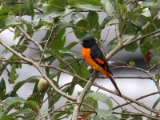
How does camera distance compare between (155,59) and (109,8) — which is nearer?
(109,8)

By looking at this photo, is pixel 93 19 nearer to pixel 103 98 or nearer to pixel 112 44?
pixel 112 44

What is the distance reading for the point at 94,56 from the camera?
142cm

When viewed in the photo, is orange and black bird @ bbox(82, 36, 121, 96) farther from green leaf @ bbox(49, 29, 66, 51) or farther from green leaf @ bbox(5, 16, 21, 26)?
green leaf @ bbox(5, 16, 21, 26)

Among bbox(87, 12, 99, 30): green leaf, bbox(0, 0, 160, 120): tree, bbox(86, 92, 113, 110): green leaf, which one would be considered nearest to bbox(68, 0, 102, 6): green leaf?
bbox(0, 0, 160, 120): tree

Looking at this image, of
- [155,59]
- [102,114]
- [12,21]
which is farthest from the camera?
[155,59]

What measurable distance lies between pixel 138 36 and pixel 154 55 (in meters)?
0.14

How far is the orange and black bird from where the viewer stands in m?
1.38

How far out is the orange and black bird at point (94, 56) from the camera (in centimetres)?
138

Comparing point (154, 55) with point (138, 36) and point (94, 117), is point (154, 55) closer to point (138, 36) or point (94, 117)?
point (138, 36)

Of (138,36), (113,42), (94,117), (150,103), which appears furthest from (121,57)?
(94,117)

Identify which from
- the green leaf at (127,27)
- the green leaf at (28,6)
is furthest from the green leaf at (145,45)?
the green leaf at (28,6)

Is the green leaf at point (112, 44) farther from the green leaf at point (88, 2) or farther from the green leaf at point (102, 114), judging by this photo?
the green leaf at point (102, 114)

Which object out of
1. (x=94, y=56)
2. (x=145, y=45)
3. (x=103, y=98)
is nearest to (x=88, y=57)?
(x=94, y=56)

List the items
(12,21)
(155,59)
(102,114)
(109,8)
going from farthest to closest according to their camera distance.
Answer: (155,59)
(12,21)
(109,8)
(102,114)
